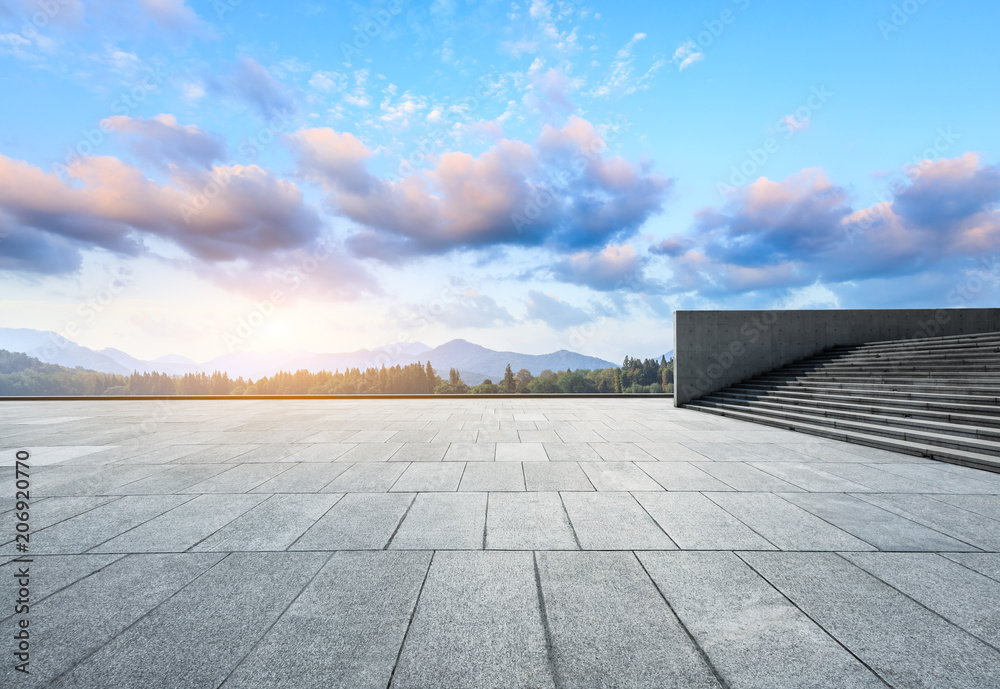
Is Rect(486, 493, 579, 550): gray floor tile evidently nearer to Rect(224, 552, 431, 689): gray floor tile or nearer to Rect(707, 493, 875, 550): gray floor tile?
Rect(224, 552, 431, 689): gray floor tile

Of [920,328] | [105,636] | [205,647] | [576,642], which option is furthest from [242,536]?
[920,328]

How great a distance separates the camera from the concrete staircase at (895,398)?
30.0ft

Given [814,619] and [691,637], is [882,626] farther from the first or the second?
[691,637]

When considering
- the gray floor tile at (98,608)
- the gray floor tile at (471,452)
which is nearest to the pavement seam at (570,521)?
the gray floor tile at (471,452)

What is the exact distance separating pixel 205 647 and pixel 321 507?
9.60 ft

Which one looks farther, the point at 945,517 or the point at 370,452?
the point at 370,452

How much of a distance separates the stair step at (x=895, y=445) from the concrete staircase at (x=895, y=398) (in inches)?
0.7

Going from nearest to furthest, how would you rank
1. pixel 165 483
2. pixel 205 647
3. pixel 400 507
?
pixel 205 647
pixel 400 507
pixel 165 483

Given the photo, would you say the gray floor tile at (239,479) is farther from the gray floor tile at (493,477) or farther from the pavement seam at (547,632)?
the pavement seam at (547,632)

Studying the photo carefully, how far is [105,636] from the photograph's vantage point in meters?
3.17

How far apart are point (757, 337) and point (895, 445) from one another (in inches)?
465

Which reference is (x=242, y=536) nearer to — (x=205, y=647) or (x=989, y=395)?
(x=205, y=647)

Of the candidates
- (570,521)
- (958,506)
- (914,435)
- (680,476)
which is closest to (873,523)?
(958,506)

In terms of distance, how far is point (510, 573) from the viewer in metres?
4.04
